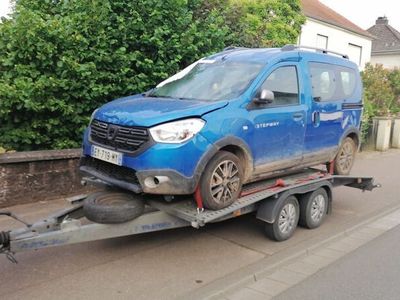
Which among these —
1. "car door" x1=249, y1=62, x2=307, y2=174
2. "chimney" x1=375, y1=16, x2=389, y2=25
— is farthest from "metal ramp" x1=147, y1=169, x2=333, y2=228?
"chimney" x1=375, y1=16, x2=389, y2=25

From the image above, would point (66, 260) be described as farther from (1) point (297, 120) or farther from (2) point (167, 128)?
(1) point (297, 120)

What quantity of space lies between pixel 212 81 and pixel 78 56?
8.95ft

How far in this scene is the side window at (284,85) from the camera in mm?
5480

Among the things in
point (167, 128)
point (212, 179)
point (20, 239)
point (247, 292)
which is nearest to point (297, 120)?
point (212, 179)

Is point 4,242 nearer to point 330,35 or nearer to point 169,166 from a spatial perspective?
point 169,166

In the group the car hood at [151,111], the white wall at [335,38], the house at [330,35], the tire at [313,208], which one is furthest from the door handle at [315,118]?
the house at [330,35]

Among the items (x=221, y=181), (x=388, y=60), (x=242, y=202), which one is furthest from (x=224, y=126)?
(x=388, y=60)

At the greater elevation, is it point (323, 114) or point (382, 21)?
point (382, 21)

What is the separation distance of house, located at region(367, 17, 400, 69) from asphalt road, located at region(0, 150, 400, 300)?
119 feet

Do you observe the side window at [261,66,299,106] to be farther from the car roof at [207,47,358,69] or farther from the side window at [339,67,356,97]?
the side window at [339,67,356,97]

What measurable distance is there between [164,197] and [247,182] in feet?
3.41

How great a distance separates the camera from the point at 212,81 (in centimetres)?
552

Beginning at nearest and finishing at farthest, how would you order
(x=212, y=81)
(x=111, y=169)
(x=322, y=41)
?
(x=111, y=169) < (x=212, y=81) < (x=322, y=41)

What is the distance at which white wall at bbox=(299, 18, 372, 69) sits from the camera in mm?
23359
